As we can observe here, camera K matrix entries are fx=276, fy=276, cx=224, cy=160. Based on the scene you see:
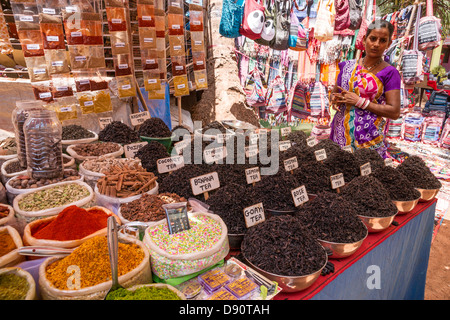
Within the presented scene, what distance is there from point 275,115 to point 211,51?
1.49 m

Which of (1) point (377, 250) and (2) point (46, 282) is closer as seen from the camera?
(2) point (46, 282)

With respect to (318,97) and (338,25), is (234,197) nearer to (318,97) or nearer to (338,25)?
(318,97)

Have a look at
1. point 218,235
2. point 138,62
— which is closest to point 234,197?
point 218,235

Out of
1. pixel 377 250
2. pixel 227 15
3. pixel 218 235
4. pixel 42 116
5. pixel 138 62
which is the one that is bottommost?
pixel 377 250

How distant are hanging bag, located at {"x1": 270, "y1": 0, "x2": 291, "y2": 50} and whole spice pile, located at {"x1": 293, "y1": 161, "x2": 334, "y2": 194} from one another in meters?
2.28

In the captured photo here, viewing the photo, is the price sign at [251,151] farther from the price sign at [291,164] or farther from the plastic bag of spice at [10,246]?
A: the plastic bag of spice at [10,246]

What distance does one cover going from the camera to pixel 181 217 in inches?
44.6

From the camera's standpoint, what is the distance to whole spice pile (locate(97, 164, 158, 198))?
1.42 meters

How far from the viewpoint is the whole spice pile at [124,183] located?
142 centimetres

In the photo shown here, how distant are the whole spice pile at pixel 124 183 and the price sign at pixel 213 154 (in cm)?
37

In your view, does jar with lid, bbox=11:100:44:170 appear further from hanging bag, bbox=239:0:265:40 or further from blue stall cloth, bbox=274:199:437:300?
→ hanging bag, bbox=239:0:265:40

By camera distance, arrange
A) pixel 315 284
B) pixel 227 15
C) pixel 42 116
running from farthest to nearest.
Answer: pixel 227 15
pixel 42 116
pixel 315 284

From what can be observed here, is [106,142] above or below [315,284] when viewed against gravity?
above

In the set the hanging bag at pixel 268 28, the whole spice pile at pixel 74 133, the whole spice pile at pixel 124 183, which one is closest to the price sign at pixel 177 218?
the whole spice pile at pixel 124 183
